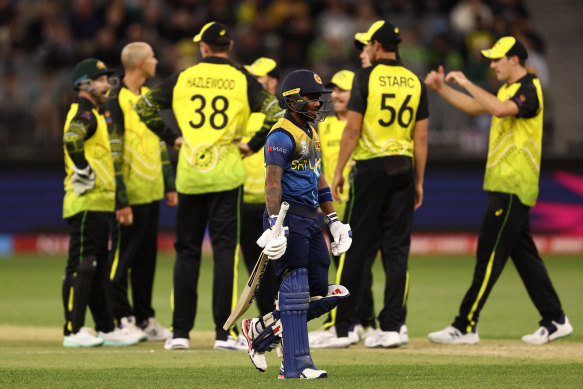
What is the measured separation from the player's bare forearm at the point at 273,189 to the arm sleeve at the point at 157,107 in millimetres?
2334

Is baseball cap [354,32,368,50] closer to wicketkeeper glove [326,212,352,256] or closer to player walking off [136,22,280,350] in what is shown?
player walking off [136,22,280,350]

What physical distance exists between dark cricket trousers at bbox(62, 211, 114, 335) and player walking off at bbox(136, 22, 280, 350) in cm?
72

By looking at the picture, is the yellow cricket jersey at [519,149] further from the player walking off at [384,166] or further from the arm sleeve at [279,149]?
the arm sleeve at [279,149]

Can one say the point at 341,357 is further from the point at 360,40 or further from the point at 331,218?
the point at 360,40

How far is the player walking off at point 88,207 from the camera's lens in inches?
351

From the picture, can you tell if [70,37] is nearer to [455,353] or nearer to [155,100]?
[155,100]

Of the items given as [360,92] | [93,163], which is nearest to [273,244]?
[360,92]

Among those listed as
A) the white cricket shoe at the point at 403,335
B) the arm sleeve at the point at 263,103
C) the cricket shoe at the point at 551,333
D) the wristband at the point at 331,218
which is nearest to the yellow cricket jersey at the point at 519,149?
the cricket shoe at the point at 551,333

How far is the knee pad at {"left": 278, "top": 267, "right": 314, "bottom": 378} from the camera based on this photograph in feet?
22.5

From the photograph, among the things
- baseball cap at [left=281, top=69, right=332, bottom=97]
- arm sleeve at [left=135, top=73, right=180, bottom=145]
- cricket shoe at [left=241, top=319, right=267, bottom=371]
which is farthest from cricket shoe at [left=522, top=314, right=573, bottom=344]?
arm sleeve at [left=135, top=73, right=180, bottom=145]

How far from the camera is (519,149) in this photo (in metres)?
9.29

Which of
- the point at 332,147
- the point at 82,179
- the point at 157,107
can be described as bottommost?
the point at 82,179

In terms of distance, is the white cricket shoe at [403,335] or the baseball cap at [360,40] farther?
the baseball cap at [360,40]

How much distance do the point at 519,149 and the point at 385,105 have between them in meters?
1.36
